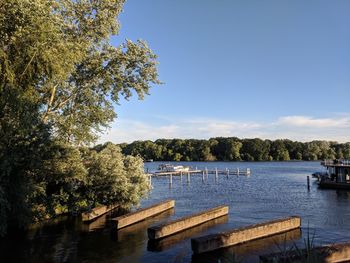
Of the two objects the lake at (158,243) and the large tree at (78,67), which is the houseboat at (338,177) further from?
the large tree at (78,67)

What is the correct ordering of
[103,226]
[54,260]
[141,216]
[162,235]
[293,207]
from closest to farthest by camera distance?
[54,260]
[162,235]
[103,226]
[141,216]
[293,207]

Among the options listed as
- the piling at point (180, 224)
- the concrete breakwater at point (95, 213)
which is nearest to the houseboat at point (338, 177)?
the piling at point (180, 224)

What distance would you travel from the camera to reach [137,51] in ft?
112

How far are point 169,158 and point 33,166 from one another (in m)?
168

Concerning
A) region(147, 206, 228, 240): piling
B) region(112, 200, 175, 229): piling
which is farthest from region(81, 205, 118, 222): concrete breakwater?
region(147, 206, 228, 240): piling

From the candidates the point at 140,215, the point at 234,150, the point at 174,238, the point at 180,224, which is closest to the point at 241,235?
the point at 174,238

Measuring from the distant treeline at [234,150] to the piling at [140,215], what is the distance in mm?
138162

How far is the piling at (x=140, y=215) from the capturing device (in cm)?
3128

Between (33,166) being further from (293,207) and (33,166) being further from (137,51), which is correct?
(293,207)

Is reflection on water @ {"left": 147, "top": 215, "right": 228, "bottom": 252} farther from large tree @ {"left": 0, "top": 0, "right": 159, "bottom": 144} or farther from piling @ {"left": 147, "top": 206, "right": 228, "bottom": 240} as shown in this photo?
large tree @ {"left": 0, "top": 0, "right": 159, "bottom": 144}

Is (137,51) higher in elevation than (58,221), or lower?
higher

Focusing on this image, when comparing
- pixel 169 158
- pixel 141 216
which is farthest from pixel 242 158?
pixel 141 216

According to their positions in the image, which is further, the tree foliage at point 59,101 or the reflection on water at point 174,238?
the reflection on water at point 174,238

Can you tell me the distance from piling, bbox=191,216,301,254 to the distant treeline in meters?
150
